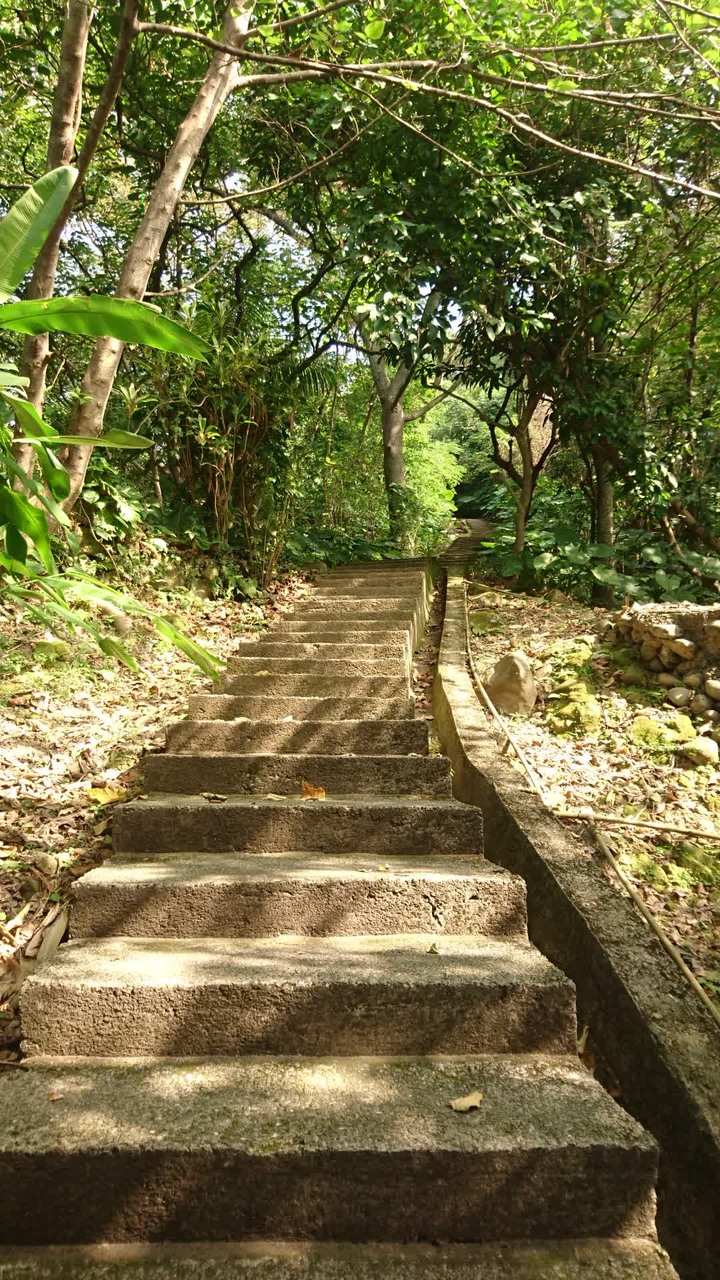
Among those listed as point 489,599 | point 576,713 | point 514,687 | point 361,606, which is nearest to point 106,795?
point 514,687

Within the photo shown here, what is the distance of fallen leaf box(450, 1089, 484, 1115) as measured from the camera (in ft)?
4.31

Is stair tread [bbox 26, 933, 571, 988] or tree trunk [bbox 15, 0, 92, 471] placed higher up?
tree trunk [bbox 15, 0, 92, 471]

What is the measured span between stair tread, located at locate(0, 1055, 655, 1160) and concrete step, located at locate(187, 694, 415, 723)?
1696 millimetres

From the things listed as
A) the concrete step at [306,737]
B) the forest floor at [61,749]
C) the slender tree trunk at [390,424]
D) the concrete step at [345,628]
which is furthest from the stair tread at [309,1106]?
the slender tree trunk at [390,424]

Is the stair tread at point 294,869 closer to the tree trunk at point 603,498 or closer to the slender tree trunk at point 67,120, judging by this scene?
the slender tree trunk at point 67,120

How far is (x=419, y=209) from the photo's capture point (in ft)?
18.8

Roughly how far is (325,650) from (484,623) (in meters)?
2.00

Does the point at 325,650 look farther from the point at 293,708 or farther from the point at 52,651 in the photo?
the point at 52,651

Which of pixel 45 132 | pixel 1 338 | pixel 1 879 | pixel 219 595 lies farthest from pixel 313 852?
pixel 45 132

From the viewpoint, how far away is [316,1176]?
3.93ft

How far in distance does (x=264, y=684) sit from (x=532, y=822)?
157 cm

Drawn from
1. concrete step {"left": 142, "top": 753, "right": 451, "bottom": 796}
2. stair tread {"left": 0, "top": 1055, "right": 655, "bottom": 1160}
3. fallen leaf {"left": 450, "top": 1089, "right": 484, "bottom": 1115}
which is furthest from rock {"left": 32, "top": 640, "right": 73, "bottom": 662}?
fallen leaf {"left": 450, "top": 1089, "right": 484, "bottom": 1115}

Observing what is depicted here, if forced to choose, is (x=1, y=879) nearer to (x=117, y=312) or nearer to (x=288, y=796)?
(x=288, y=796)

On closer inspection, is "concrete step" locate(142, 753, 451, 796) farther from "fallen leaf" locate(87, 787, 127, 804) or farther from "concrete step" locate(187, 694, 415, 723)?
"concrete step" locate(187, 694, 415, 723)
